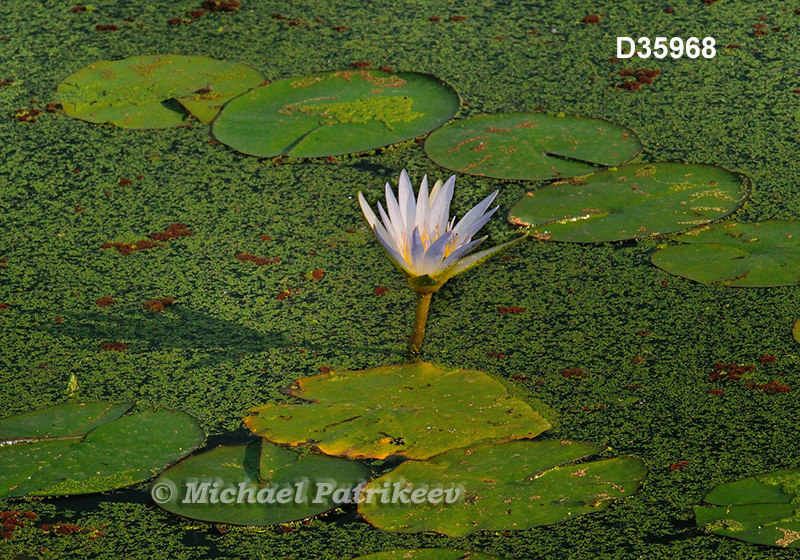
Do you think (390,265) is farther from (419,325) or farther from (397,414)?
(397,414)

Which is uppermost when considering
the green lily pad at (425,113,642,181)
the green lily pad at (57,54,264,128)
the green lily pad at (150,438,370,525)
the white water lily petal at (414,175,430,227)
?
the white water lily petal at (414,175,430,227)

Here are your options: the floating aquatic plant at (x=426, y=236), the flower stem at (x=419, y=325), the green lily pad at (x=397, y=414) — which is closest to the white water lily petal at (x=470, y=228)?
the floating aquatic plant at (x=426, y=236)

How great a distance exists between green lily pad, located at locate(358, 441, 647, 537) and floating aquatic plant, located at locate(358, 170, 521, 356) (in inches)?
11.6

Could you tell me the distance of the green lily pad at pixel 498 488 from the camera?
133 centimetres

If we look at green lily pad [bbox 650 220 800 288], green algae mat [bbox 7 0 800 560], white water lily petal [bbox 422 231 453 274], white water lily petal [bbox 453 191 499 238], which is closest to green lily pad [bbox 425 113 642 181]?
green algae mat [bbox 7 0 800 560]

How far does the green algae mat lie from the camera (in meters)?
1.38

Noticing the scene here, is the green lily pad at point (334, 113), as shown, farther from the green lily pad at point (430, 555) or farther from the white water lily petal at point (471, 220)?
the green lily pad at point (430, 555)

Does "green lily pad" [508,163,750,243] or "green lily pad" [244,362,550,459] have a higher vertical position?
"green lily pad" [508,163,750,243]

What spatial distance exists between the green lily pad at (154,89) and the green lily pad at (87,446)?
3.62 feet

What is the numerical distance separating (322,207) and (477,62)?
85 cm

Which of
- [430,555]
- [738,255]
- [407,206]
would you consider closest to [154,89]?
[407,206]

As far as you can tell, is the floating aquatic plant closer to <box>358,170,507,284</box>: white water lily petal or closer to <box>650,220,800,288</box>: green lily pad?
<box>358,170,507,284</box>: white water lily petal

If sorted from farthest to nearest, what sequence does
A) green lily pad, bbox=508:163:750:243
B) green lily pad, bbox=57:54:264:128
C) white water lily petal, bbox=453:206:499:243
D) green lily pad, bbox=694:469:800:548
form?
green lily pad, bbox=57:54:264:128 → green lily pad, bbox=508:163:750:243 → white water lily petal, bbox=453:206:499:243 → green lily pad, bbox=694:469:800:548

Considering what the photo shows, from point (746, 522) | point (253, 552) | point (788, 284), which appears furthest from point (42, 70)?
point (746, 522)
